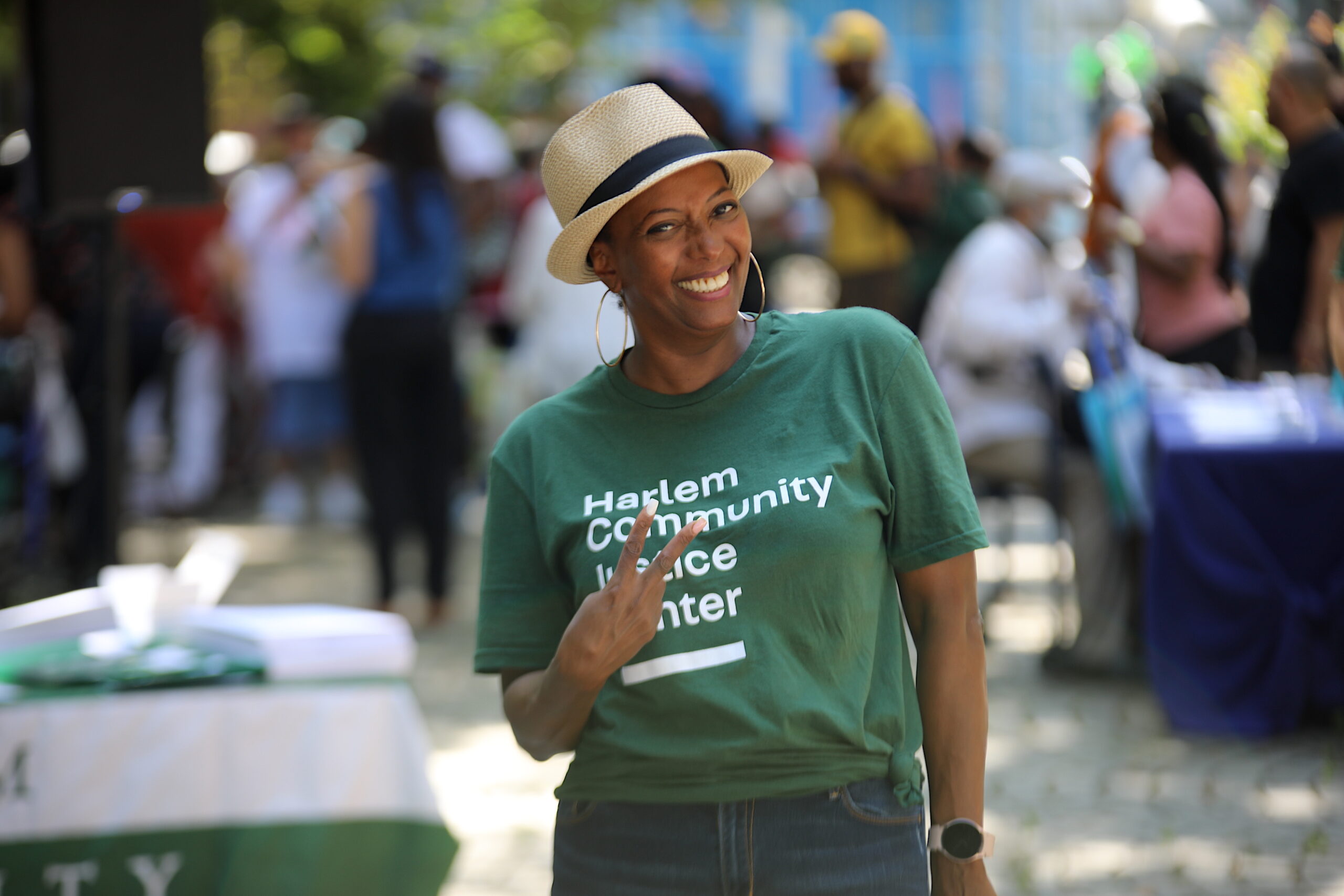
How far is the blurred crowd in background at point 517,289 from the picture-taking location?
20.4ft

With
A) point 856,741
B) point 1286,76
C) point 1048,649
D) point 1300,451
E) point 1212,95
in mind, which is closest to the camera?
point 856,741

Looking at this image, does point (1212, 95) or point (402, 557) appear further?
point (402, 557)

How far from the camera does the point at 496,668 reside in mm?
2102

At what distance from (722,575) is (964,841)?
464mm

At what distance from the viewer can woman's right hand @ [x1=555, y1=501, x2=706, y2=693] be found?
1.89m

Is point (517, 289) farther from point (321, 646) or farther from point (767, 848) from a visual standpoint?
point (767, 848)

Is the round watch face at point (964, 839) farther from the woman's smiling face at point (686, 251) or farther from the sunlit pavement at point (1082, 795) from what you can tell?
the sunlit pavement at point (1082, 795)

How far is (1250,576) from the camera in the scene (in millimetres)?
5383

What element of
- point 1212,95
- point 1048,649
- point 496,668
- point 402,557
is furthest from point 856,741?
point 402,557

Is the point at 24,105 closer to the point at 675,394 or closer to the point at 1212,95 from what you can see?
the point at 675,394

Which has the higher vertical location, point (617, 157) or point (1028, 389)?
point (617, 157)

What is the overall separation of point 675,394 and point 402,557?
7.23 metres

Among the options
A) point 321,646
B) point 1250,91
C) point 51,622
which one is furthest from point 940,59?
point 321,646

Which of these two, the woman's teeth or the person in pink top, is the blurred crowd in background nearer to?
the person in pink top
